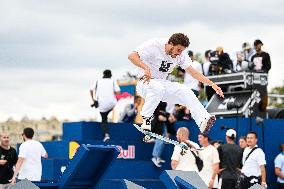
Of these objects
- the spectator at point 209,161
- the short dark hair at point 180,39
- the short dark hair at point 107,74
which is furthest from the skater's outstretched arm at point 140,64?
the short dark hair at point 107,74

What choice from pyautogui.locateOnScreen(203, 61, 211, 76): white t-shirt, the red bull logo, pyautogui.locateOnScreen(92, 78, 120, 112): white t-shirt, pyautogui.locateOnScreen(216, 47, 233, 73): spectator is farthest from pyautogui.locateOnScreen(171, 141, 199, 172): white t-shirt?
pyautogui.locateOnScreen(203, 61, 211, 76): white t-shirt

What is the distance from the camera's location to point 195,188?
10.5 metres

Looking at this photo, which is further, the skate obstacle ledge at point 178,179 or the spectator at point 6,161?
the spectator at point 6,161

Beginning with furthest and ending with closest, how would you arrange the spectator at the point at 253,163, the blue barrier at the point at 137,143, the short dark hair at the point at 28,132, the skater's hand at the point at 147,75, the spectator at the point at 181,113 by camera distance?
the spectator at the point at 181,113
the blue barrier at the point at 137,143
the spectator at the point at 253,163
the short dark hair at the point at 28,132
the skater's hand at the point at 147,75

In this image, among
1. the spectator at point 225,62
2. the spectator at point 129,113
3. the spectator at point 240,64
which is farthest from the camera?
the spectator at point 129,113

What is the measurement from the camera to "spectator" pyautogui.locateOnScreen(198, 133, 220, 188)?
1648cm

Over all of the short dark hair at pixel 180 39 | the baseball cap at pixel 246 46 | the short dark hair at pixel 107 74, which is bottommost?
the short dark hair at pixel 107 74

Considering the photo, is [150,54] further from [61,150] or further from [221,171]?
[61,150]

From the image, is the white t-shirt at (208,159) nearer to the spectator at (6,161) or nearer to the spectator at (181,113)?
the spectator at (6,161)

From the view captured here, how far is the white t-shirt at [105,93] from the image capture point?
19.4 metres

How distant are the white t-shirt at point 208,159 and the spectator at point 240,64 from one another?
11.9 ft

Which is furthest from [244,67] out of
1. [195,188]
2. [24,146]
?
[195,188]

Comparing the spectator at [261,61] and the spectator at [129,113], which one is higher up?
the spectator at [261,61]

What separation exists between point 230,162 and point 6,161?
466cm
